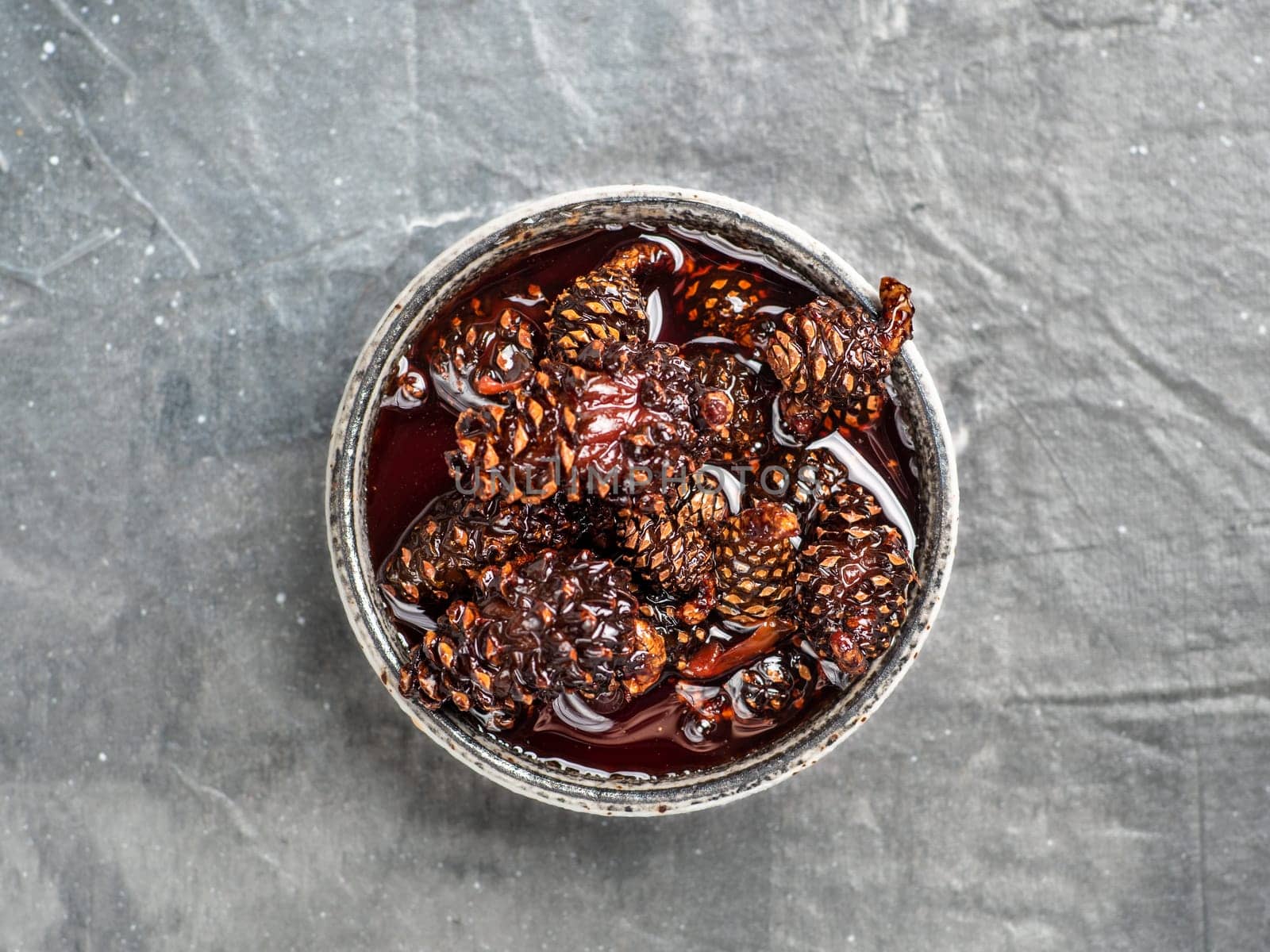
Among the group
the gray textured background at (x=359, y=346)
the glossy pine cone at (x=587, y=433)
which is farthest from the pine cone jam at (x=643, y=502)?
the gray textured background at (x=359, y=346)

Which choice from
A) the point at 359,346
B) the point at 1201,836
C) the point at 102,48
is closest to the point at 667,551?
the point at 359,346

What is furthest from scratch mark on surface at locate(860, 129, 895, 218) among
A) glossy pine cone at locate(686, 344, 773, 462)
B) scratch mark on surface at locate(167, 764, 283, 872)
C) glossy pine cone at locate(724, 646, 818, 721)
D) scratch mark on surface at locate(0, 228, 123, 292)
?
scratch mark on surface at locate(167, 764, 283, 872)

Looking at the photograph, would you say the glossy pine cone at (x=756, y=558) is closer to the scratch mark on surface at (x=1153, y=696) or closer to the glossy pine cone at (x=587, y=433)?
the glossy pine cone at (x=587, y=433)

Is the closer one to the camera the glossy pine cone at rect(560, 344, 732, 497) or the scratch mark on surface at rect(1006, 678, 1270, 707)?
the glossy pine cone at rect(560, 344, 732, 497)

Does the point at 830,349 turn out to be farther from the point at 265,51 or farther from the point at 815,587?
the point at 265,51

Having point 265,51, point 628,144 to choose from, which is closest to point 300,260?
point 265,51

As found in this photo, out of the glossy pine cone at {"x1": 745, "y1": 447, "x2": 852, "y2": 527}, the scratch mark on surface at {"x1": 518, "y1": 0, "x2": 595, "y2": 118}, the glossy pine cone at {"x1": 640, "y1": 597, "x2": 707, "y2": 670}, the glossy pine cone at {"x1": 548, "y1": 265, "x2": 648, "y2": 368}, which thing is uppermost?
the scratch mark on surface at {"x1": 518, "y1": 0, "x2": 595, "y2": 118}

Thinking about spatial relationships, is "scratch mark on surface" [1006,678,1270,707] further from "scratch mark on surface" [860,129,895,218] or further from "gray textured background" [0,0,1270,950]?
"scratch mark on surface" [860,129,895,218]
